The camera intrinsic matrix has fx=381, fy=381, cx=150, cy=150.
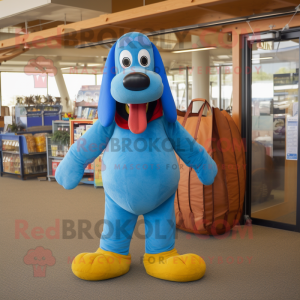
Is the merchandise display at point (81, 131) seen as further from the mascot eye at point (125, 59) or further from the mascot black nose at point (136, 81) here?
the mascot black nose at point (136, 81)

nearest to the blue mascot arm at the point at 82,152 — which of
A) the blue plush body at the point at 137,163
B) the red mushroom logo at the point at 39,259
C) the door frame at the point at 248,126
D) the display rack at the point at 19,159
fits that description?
the blue plush body at the point at 137,163

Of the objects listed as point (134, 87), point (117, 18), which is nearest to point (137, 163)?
point (134, 87)

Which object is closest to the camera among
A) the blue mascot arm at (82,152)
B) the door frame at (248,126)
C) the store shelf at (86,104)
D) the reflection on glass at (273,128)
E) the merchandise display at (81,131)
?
the blue mascot arm at (82,152)

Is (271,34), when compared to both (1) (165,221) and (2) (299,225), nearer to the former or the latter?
(2) (299,225)

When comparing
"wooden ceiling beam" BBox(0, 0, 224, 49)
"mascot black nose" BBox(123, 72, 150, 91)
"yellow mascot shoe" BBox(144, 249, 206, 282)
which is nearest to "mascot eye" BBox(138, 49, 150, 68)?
"mascot black nose" BBox(123, 72, 150, 91)

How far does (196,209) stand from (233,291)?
3.42 feet

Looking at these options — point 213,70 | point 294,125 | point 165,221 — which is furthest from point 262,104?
point 213,70

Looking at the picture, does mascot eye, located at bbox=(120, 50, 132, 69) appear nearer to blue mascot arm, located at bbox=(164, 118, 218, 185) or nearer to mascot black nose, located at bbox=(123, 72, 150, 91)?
mascot black nose, located at bbox=(123, 72, 150, 91)

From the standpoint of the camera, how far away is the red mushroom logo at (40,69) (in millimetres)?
13578

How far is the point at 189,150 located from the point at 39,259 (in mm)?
1513

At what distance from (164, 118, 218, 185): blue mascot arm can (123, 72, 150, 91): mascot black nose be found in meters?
0.48

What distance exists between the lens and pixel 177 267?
2.58 meters

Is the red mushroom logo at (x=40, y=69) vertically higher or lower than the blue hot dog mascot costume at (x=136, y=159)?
higher

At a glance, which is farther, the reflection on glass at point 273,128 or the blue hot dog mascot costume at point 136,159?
the reflection on glass at point 273,128
